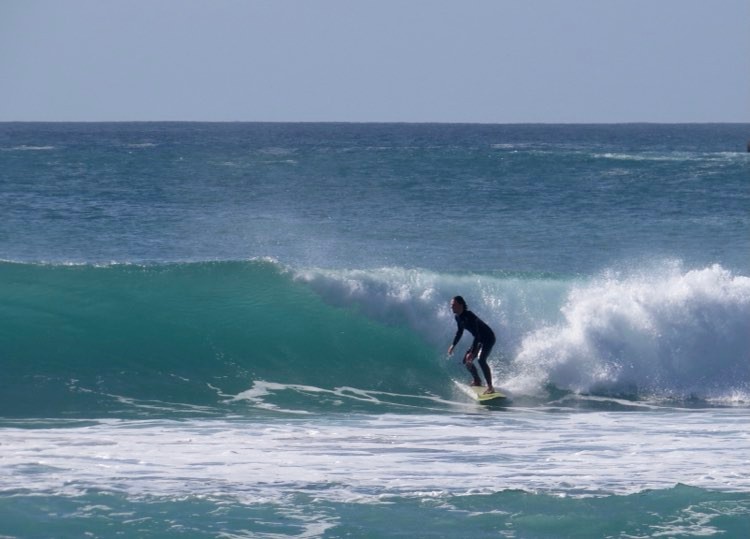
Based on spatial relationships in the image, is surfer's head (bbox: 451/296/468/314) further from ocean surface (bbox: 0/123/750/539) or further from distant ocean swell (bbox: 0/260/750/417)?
distant ocean swell (bbox: 0/260/750/417)

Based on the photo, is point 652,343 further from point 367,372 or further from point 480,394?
point 367,372

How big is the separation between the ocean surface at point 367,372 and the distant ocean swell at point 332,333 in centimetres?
4

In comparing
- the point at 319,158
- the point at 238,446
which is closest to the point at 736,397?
the point at 238,446

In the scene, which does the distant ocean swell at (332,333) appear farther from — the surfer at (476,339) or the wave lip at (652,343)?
the surfer at (476,339)

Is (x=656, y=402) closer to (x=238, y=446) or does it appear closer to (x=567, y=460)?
(x=567, y=460)

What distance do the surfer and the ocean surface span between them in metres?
0.45

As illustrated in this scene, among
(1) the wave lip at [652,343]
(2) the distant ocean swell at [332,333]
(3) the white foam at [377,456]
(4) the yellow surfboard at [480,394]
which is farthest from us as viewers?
(1) the wave lip at [652,343]

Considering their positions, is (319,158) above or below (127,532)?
above

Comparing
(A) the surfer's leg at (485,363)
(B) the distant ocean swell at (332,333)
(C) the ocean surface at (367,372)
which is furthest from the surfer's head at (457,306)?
(B) the distant ocean swell at (332,333)

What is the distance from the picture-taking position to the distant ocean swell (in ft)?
47.2

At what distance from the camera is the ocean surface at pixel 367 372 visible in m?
8.85

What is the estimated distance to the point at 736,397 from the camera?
1412cm

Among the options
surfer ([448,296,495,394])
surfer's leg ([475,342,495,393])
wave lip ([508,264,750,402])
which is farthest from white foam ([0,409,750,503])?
wave lip ([508,264,750,402])

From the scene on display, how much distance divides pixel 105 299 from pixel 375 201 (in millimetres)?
16358
